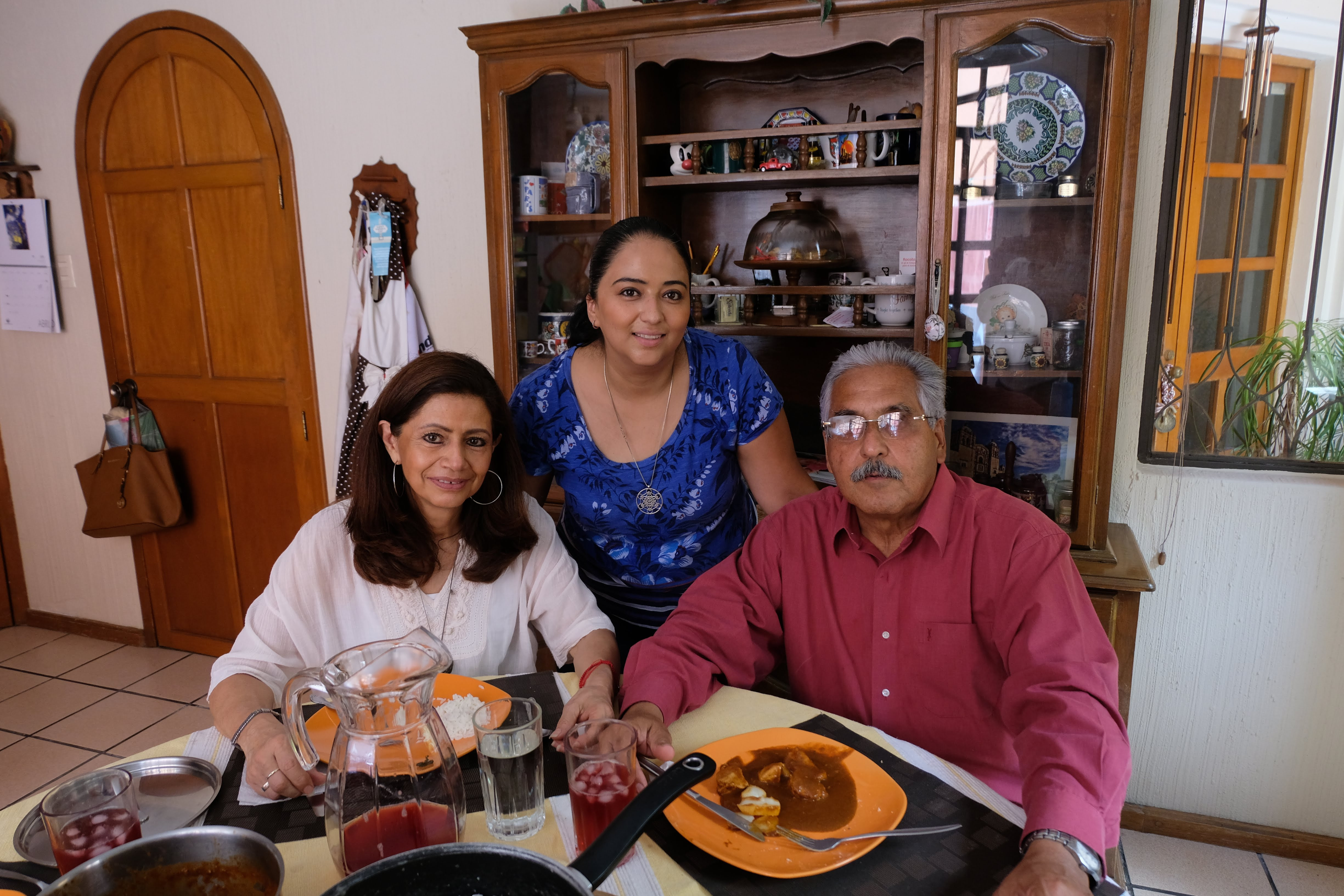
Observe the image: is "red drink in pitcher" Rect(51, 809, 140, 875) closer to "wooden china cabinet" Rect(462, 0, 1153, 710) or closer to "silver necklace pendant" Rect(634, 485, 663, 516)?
"silver necklace pendant" Rect(634, 485, 663, 516)

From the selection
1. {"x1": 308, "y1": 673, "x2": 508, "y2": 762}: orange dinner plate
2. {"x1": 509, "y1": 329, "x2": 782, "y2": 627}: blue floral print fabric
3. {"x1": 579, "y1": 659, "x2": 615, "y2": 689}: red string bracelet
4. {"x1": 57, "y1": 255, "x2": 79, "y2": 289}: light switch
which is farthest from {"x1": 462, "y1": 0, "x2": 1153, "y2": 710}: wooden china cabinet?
{"x1": 57, "y1": 255, "x2": 79, "y2": 289}: light switch

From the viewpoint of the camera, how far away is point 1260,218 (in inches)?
81.3

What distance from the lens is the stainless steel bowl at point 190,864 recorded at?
0.73 metres

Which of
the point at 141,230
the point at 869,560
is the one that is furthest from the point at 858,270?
the point at 141,230

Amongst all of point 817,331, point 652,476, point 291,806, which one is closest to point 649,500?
point 652,476

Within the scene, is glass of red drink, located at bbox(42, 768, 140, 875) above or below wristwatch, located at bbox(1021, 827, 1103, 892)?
above

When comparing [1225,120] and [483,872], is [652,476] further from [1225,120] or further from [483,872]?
[1225,120]

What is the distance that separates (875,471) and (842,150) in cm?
130

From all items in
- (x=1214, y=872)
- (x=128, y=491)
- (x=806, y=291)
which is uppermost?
(x=806, y=291)

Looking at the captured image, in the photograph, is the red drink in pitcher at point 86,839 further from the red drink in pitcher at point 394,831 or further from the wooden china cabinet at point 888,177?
the wooden china cabinet at point 888,177

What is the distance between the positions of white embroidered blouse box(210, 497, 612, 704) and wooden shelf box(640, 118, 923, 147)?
1291mm

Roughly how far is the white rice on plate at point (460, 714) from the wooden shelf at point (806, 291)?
133 centimetres

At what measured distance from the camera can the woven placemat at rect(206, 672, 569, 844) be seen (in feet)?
3.20

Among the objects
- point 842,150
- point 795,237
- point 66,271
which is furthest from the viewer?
point 66,271
